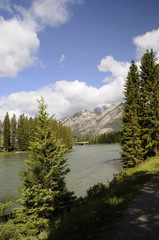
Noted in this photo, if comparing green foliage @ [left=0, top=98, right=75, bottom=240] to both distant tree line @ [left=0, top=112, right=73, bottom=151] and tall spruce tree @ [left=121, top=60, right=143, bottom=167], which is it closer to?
tall spruce tree @ [left=121, top=60, right=143, bottom=167]

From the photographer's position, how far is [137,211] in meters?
6.52

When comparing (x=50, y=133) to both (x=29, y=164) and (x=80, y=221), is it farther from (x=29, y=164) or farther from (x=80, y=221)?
(x=80, y=221)

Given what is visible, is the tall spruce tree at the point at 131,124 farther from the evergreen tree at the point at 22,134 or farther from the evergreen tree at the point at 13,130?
the evergreen tree at the point at 13,130

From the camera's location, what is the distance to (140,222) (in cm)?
553

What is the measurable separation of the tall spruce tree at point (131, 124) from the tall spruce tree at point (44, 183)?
1343 centimetres

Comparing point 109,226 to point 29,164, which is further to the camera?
point 29,164

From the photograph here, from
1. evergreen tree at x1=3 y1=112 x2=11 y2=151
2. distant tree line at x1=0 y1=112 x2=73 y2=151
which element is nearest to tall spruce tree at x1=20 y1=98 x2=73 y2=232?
distant tree line at x1=0 y1=112 x2=73 y2=151

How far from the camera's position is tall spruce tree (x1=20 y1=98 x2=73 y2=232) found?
11.3 metres

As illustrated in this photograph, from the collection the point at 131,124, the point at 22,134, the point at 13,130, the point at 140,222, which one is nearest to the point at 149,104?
the point at 131,124

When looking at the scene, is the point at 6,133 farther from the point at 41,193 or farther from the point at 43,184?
the point at 41,193

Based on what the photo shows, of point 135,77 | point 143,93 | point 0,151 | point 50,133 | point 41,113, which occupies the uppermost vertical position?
point 135,77

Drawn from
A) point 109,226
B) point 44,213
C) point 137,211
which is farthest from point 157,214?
point 44,213

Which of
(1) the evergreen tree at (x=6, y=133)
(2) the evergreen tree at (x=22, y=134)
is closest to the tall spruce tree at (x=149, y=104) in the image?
(2) the evergreen tree at (x=22, y=134)

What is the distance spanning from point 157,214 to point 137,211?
31.8 inches
